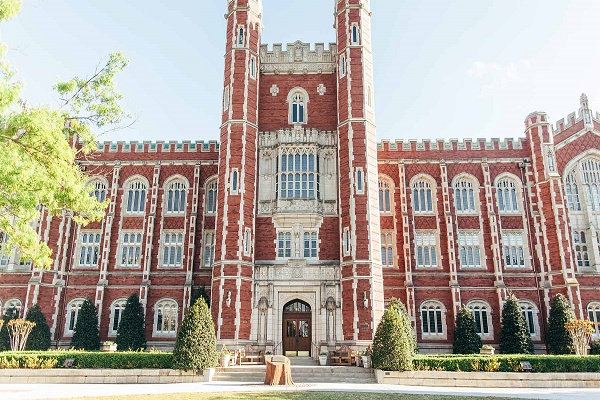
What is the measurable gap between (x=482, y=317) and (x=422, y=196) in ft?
27.1

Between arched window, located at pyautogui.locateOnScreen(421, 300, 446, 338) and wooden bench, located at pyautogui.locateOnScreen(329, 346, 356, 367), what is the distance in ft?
23.5

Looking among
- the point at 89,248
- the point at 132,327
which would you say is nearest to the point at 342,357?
the point at 132,327

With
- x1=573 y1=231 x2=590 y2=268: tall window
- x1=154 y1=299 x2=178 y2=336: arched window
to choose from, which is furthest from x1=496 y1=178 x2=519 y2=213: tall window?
x1=154 y1=299 x2=178 y2=336: arched window

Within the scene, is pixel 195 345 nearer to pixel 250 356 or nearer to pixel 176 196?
pixel 250 356

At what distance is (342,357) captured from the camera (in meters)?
22.5

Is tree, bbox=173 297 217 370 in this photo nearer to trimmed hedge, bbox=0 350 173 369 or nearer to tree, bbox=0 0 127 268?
trimmed hedge, bbox=0 350 173 369

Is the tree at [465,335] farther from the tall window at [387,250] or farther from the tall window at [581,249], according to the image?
the tall window at [581,249]

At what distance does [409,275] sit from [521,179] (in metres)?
9.89

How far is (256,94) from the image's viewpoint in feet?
93.7

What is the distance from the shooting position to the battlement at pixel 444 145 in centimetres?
3159

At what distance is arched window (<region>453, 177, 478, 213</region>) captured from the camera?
1211 inches

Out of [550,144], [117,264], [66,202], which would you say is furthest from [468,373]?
[117,264]

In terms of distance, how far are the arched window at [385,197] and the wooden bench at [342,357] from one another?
1051 cm

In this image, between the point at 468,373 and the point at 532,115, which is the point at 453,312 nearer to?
the point at 468,373
